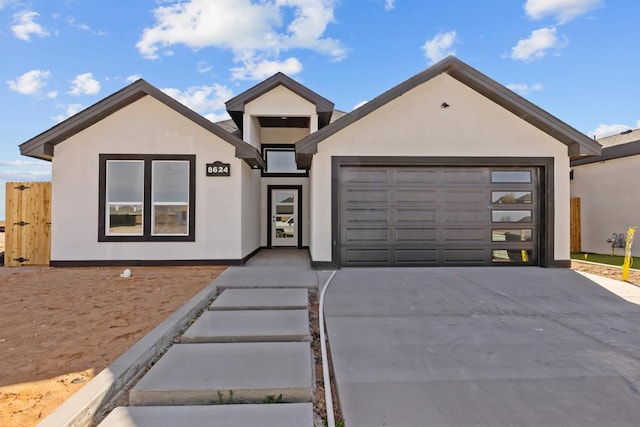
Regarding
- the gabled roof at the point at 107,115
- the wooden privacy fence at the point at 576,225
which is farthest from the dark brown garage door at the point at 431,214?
the wooden privacy fence at the point at 576,225

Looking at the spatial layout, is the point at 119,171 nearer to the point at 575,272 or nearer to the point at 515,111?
the point at 515,111

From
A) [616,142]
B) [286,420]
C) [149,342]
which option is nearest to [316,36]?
[616,142]

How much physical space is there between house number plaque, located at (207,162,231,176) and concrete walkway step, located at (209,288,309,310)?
348 centimetres

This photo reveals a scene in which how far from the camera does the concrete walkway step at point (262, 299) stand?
195 inches

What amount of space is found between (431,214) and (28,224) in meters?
10.1

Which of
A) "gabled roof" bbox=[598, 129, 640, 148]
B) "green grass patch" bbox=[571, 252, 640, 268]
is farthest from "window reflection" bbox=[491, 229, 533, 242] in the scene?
"gabled roof" bbox=[598, 129, 640, 148]

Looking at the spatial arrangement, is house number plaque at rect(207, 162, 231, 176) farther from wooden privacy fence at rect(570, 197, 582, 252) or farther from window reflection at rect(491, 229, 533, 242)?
wooden privacy fence at rect(570, 197, 582, 252)

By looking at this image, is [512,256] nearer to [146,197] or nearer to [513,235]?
[513,235]

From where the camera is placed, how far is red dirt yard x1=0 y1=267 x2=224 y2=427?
2756mm

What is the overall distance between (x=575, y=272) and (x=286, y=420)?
8.03m

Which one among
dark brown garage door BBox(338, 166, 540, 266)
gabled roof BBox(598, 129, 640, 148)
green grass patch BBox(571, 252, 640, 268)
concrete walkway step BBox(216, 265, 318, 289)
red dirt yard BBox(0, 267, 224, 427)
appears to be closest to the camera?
red dirt yard BBox(0, 267, 224, 427)

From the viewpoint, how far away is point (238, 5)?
9680 mm

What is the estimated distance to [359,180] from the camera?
322 inches

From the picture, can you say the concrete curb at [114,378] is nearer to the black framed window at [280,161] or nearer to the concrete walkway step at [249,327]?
the concrete walkway step at [249,327]
